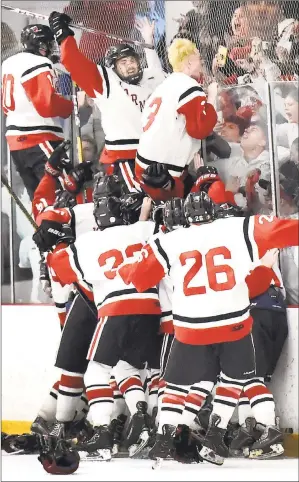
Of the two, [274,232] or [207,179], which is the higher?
[207,179]

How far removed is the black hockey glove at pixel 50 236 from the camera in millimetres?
4852

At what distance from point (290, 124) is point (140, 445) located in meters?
1.29

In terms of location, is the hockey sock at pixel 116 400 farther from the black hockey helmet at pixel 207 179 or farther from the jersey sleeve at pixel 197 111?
the jersey sleeve at pixel 197 111

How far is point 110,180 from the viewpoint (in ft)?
15.5

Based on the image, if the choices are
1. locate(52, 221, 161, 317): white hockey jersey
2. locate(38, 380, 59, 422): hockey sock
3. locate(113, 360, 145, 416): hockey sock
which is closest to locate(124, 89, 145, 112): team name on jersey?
locate(52, 221, 161, 317): white hockey jersey

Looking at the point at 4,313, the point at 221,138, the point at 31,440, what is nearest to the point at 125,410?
the point at 31,440

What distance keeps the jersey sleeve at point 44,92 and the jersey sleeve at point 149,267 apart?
1.09m

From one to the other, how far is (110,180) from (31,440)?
1.11 m

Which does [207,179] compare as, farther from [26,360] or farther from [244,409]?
A: [26,360]

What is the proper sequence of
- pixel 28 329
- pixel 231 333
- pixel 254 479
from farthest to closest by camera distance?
pixel 28 329 → pixel 231 333 → pixel 254 479

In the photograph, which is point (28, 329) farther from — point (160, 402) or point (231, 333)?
point (231, 333)

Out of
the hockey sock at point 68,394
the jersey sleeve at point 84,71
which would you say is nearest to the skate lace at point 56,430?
the hockey sock at point 68,394

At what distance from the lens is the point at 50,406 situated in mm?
5113

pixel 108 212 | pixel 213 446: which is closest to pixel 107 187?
pixel 108 212
